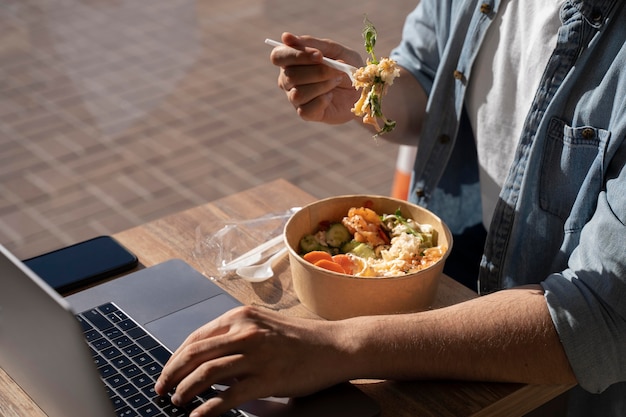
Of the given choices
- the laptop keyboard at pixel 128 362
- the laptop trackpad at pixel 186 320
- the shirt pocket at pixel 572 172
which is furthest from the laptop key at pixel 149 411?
the shirt pocket at pixel 572 172

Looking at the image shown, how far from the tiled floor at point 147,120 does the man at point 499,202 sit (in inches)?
66.0

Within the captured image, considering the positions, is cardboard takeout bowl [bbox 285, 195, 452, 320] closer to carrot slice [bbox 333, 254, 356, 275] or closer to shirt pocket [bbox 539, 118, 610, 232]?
carrot slice [bbox 333, 254, 356, 275]

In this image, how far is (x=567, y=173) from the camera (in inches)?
57.5

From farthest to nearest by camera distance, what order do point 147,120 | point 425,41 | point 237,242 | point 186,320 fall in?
point 147,120 < point 425,41 < point 237,242 < point 186,320

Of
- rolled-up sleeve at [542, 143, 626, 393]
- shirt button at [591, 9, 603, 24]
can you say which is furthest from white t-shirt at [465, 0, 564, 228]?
rolled-up sleeve at [542, 143, 626, 393]

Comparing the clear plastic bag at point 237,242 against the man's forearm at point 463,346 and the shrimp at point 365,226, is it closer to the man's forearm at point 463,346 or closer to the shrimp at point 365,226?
the shrimp at point 365,226

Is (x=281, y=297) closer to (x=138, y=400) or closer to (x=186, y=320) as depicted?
(x=186, y=320)

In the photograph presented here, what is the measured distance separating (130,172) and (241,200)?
2.02 m

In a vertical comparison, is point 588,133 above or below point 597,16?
below

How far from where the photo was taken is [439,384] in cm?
122

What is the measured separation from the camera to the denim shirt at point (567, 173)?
1231 mm

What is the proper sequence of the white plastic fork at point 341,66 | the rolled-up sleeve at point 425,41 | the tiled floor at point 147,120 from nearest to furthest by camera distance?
the white plastic fork at point 341,66 → the rolled-up sleeve at point 425,41 → the tiled floor at point 147,120

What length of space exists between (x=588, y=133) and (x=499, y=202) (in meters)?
0.24

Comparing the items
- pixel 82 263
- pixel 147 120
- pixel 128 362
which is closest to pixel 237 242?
pixel 82 263
